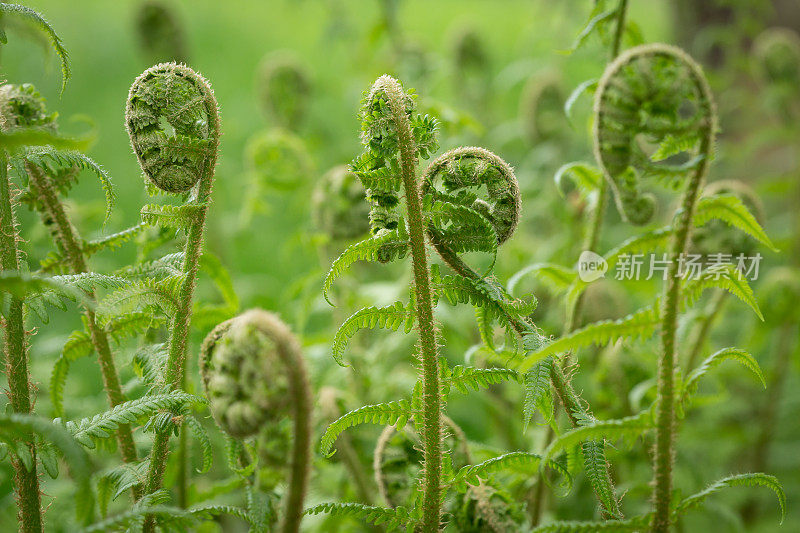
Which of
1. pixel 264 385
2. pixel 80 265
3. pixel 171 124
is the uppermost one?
pixel 171 124

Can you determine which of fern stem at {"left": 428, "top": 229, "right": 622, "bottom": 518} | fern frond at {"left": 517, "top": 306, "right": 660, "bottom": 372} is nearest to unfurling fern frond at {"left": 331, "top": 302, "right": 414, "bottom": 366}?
fern stem at {"left": 428, "top": 229, "right": 622, "bottom": 518}

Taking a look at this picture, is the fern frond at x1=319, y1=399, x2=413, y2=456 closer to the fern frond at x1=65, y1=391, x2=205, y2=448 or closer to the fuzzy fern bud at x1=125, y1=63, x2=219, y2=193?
the fern frond at x1=65, y1=391, x2=205, y2=448

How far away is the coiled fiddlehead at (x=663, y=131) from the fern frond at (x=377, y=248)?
40 cm

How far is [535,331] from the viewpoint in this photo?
1.32 meters

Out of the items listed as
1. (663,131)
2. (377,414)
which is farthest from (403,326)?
(663,131)

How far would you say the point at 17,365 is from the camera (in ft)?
4.35

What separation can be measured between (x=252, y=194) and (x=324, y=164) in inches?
39.1

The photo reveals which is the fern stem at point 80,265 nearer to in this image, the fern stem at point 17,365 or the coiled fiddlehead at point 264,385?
the fern stem at point 17,365

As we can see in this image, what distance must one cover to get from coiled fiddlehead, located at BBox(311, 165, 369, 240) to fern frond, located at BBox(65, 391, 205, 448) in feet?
3.63

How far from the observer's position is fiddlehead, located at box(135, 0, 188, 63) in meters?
3.49

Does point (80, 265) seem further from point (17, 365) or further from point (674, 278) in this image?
point (674, 278)

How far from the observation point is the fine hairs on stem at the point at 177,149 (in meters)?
Result: 1.27

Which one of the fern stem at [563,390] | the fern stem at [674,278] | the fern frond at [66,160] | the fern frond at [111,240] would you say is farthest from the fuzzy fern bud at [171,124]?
the fern stem at [674,278]

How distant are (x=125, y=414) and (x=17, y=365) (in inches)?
9.3
